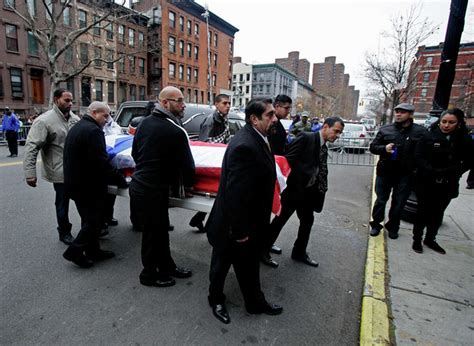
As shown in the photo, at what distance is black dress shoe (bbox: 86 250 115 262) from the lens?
3.59m

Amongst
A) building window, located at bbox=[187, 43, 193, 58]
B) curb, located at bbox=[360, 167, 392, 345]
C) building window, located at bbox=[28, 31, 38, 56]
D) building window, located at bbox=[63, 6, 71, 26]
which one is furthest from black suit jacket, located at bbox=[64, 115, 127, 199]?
building window, located at bbox=[187, 43, 193, 58]

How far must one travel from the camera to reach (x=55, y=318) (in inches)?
101

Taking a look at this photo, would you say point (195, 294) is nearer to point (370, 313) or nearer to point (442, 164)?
point (370, 313)

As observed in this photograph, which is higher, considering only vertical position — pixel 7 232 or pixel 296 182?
pixel 296 182

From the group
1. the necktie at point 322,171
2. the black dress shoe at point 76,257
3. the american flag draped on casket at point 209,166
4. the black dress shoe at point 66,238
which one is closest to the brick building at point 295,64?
the necktie at point 322,171

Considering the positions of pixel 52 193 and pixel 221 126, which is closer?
pixel 221 126

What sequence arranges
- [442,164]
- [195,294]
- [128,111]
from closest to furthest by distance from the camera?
[195,294] → [442,164] → [128,111]

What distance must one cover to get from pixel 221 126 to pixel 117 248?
2.31m

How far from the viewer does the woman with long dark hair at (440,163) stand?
381 centimetres

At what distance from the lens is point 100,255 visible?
3652 mm

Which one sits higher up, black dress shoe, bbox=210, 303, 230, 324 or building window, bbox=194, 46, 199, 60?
building window, bbox=194, 46, 199, 60

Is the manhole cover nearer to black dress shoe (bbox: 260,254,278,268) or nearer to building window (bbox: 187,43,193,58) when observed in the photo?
black dress shoe (bbox: 260,254,278,268)

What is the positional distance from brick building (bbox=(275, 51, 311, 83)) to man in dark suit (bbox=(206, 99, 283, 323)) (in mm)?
126156

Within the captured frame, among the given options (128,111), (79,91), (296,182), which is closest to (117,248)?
(296,182)
